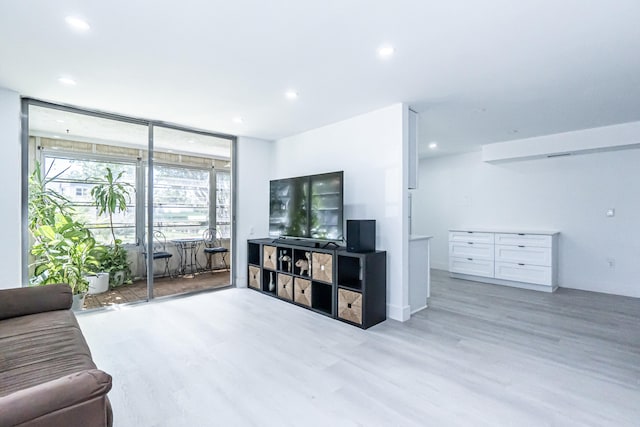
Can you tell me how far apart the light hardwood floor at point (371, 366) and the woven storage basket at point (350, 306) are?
13 centimetres

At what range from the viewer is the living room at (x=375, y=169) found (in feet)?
6.34

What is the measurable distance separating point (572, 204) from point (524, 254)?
3.70 feet

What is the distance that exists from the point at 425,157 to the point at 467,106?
10.2 ft

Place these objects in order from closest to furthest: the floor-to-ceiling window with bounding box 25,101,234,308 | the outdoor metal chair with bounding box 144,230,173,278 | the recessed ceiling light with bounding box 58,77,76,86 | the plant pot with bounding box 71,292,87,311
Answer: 1. the recessed ceiling light with bounding box 58,77,76,86
2. the plant pot with bounding box 71,292,87,311
3. the floor-to-ceiling window with bounding box 25,101,234,308
4. the outdoor metal chair with bounding box 144,230,173,278

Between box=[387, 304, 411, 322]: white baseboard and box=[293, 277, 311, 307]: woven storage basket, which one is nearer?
box=[387, 304, 411, 322]: white baseboard

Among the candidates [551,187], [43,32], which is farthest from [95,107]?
[551,187]

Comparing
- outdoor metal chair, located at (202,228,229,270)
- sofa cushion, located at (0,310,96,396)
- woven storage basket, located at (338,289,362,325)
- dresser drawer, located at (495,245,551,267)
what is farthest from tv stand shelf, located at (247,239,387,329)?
dresser drawer, located at (495,245,551,267)

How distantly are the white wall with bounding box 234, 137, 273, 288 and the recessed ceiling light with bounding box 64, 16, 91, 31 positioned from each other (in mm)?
2939

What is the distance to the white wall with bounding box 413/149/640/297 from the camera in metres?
4.49

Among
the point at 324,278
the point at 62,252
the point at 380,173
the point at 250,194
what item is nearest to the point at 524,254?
the point at 380,173

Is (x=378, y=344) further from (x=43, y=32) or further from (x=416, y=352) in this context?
(x=43, y=32)

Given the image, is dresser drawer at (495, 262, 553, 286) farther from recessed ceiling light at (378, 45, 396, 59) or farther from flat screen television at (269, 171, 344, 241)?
recessed ceiling light at (378, 45, 396, 59)

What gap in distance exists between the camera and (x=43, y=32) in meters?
2.07

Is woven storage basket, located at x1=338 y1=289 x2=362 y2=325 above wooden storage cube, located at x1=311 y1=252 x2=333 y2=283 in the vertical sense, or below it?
below
